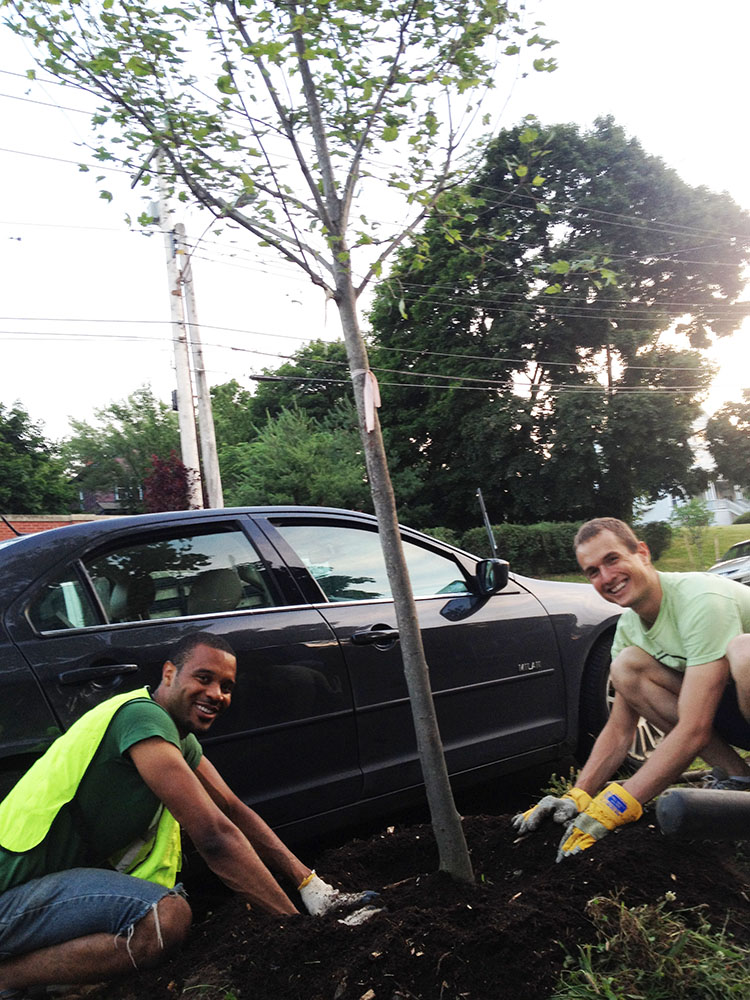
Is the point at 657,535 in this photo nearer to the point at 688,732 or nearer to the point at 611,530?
the point at 611,530

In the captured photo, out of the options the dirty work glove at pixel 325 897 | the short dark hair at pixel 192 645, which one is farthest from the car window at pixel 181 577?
the dirty work glove at pixel 325 897

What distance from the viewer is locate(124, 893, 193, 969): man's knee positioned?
2434mm

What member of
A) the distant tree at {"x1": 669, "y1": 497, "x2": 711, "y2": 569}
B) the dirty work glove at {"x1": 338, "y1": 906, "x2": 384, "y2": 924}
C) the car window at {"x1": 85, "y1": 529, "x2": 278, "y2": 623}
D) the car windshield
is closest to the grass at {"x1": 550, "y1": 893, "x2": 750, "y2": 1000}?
the dirty work glove at {"x1": 338, "y1": 906, "x2": 384, "y2": 924}

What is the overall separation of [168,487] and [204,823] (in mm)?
15136

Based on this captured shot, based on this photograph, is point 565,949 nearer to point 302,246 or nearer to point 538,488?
point 302,246

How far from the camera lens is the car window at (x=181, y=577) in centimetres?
344

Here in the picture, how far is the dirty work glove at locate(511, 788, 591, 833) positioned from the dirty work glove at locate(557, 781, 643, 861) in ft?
0.76

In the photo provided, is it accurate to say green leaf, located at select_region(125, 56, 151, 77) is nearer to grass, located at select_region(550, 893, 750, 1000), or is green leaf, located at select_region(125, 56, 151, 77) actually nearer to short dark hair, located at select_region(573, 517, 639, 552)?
short dark hair, located at select_region(573, 517, 639, 552)

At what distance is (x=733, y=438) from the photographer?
28.8 m

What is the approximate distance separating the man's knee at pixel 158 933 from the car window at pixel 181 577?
1.16 m

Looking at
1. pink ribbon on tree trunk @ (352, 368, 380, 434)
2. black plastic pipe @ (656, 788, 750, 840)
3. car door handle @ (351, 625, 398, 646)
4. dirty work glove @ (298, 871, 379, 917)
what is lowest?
dirty work glove @ (298, 871, 379, 917)

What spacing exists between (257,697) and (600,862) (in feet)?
4.73

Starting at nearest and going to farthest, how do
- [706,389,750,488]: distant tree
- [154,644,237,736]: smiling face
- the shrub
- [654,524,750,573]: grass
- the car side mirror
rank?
[154,644,237,736]: smiling face < the car side mirror < [654,524,750,573]: grass < the shrub < [706,389,750,488]: distant tree

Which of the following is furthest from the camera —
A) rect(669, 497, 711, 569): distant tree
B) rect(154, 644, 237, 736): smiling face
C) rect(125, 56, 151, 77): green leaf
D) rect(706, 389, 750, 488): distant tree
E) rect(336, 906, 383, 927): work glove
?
rect(706, 389, 750, 488): distant tree
